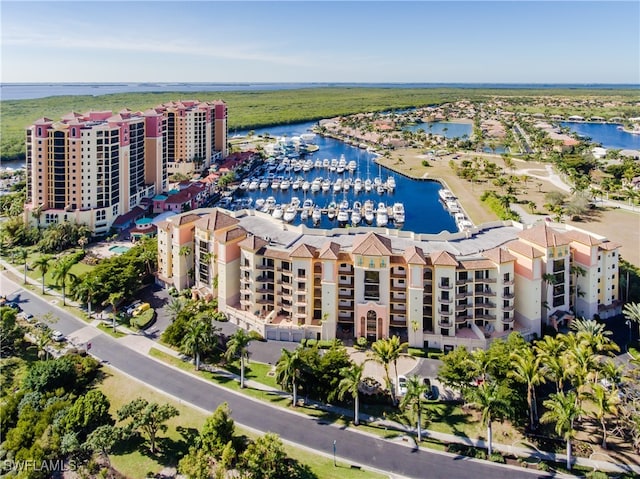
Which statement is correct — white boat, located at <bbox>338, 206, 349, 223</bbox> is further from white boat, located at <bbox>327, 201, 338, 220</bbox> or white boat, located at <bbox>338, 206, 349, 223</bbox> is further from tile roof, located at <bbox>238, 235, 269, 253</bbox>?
tile roof, located at <bbox>238, 235, 269, 253</bbox>

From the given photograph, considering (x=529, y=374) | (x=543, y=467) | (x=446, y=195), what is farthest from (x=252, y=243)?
(x=446, y=195)

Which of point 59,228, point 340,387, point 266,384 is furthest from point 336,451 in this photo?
point 59,228

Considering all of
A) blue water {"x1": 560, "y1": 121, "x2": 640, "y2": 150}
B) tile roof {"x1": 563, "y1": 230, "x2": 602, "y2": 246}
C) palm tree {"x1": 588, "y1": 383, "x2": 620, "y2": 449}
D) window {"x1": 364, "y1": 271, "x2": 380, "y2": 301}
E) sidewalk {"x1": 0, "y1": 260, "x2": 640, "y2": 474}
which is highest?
blue water {"x1": 560, "y1": 121, "x2": 640, "y2": 150}

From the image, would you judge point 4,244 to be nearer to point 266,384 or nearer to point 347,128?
point 266,384

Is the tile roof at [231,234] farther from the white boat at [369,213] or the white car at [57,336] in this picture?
the white boat at [369,213]

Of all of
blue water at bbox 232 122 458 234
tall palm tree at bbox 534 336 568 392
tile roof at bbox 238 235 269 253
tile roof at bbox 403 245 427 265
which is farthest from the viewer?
blue water at bbox 232 122 458 234

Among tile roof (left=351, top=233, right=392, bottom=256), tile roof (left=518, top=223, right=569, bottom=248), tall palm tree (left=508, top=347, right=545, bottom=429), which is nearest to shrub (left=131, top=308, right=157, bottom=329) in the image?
tile roof (left=351, top=233, right=392, bottom=256)

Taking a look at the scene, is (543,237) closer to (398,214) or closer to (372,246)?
(372,246)
